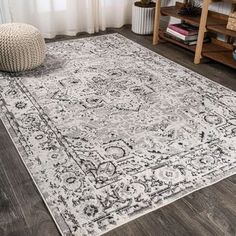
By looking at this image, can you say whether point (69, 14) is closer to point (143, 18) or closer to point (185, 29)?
point (143, 18)

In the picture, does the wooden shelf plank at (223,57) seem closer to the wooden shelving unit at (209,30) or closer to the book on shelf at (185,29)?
the wooden shelving unit at (209,30)

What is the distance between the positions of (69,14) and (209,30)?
5.07 ft

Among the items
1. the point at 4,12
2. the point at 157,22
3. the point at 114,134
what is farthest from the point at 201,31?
the point at 4,12

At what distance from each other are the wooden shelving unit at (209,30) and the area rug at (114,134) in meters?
0.29

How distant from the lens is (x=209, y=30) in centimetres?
291

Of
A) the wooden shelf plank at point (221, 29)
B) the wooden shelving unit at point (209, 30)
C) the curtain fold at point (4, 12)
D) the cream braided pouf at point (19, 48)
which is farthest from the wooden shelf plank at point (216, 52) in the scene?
the curtain fold at point (4, 12)

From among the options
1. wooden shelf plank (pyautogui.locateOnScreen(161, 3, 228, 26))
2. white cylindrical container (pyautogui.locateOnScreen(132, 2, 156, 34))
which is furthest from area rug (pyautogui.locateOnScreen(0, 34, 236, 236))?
white cylindrical container (pyautogui.locateOnScreen(132, 2, 156, 34))

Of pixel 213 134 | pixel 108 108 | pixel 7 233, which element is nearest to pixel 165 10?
pixel 108 108

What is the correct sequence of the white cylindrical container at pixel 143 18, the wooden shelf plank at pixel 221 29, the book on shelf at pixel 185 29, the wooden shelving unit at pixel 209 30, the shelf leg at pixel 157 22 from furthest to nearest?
1. the white cylindrical container at pixel 143 18
2. the shelf leg at pixel 157 22
3. the book on shelf at pixel 185 29
4. the wooden shelving unit at pixel 209 30
5. the wooden shelf plank at pixel 221 29

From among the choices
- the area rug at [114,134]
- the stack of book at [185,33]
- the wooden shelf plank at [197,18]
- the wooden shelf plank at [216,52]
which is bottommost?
the area rug at [114,134]

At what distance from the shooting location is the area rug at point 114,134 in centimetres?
154

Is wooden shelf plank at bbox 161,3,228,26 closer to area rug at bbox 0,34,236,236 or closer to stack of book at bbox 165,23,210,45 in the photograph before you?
stack of book at bbox 165,23,210,45

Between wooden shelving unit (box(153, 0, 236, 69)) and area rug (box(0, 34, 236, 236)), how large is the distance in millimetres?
286

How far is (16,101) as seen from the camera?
2.31m
